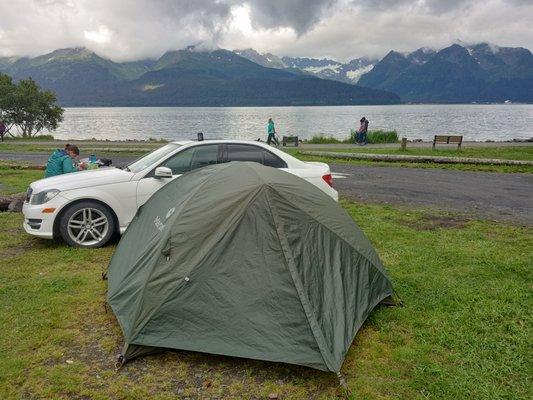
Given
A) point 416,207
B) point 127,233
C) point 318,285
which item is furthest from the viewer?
point 416,207

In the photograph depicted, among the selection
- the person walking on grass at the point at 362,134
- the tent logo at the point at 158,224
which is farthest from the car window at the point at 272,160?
the person walking on grass at the point at 362,134

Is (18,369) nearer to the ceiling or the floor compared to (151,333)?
nearer to the floor

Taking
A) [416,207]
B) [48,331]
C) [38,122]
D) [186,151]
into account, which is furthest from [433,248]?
[38,122]

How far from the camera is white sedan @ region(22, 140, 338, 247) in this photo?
790cm

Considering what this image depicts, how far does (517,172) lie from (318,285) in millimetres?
17348

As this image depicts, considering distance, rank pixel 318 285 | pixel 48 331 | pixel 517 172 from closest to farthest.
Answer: pixel 318 285
pixel 48 331
pixel 517 172

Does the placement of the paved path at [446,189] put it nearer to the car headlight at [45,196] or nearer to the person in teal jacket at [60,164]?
the person in teal jacket at [60,164]

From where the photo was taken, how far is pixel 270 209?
5.07 m

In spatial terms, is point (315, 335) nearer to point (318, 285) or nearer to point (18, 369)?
point (318, 285)

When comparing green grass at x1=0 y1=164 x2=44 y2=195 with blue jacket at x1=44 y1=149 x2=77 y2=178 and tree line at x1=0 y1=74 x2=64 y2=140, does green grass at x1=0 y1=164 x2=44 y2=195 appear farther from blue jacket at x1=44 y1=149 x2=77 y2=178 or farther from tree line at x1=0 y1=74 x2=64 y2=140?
tree line at x1=0 y1=74 x2=64 y2=140

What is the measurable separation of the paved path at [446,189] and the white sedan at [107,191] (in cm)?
541

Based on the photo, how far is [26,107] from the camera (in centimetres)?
5203

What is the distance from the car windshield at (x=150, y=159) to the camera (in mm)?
8508

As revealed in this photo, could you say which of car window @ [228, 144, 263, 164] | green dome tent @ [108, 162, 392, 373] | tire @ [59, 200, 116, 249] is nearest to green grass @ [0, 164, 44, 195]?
tire @ [59, 200, 116, 249]
